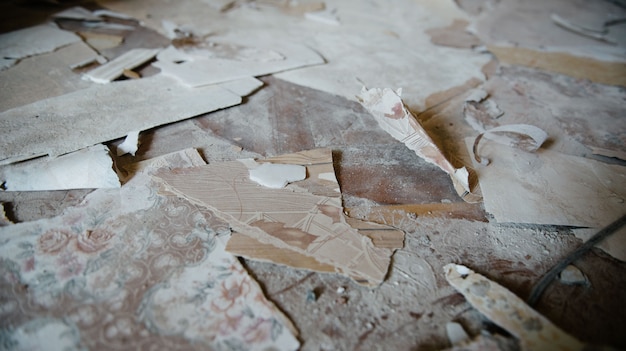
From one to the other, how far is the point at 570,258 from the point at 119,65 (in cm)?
350

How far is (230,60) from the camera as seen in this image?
329cm

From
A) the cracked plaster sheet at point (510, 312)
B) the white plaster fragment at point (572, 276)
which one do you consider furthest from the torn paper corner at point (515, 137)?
the cracked plaster sheet at point (510, 312)

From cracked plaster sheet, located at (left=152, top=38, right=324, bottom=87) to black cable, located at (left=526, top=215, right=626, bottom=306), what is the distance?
8.37 ft

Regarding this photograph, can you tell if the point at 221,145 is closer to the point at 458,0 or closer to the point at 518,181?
the point at 518,181

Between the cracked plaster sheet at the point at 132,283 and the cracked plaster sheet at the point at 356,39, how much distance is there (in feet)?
6.13

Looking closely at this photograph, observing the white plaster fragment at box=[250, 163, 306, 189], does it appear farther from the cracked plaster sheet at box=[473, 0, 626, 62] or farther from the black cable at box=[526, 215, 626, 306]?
the cracked plaster sheet at box=[473, 0, 626, 62]

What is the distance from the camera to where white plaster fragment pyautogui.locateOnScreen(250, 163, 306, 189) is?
6.78 feet

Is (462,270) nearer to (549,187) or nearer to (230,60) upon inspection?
(549,187)

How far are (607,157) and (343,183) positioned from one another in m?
1.96

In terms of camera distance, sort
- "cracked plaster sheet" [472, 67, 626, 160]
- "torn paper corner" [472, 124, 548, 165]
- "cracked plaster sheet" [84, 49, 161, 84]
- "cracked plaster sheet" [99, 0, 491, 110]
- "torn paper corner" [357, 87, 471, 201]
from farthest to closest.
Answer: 1. "cracked plaster sheet" [99, 0, 491, 110]
2. "cracked plaster sheet" [84, 49, 161, 84]
3. "cracked plaster sheet" [472, 67, 626, 160]
4. "torn paper corner" [472, 124, 548, 165]
5. "torn paper corner" [357, 87, 471, 201]

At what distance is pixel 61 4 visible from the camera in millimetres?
4141

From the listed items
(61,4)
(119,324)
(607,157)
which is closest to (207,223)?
(119,324)

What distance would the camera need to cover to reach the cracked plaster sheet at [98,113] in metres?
2.16

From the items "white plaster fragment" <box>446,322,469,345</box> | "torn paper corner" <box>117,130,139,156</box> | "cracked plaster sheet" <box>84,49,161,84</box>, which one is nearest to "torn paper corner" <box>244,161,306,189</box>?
"torn paper corner" <box>117,130,139,156</box>
